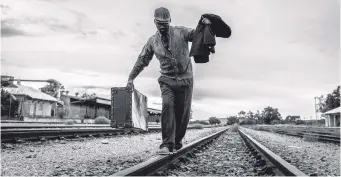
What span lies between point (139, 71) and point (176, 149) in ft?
4.04

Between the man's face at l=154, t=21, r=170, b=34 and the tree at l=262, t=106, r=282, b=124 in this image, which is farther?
the tree at l=262, t=106, r=282, b=124

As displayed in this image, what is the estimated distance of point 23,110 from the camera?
38344mm

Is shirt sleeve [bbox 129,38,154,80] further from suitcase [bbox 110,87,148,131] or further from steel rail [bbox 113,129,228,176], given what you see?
steel rail [bbox 113,129,228,176]

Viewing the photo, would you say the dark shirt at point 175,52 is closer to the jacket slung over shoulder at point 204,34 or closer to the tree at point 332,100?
the jacket slung over shoulder at point 204,34

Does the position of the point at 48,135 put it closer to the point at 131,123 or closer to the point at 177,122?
the point at 131,123

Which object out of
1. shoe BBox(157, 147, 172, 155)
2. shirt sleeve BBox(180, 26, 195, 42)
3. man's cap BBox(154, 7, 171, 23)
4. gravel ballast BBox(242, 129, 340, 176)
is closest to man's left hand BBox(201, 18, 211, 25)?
shirt sleeve BBox(180, 26, 195, 42)

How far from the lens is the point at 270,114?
504 feet

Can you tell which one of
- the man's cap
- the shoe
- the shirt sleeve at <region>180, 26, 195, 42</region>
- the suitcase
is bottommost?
the shoe

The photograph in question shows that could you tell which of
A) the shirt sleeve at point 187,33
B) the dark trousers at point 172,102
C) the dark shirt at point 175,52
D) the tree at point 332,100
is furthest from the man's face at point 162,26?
the tree at point 332,100

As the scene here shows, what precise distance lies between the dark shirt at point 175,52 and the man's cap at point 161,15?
0.69 ft

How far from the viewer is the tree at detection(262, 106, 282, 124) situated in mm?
146000

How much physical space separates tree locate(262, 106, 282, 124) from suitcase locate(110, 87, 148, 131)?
141 m

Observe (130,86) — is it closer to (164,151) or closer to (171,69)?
(171,69)

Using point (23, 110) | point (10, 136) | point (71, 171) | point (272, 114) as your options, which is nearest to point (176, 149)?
point (71, 171)
